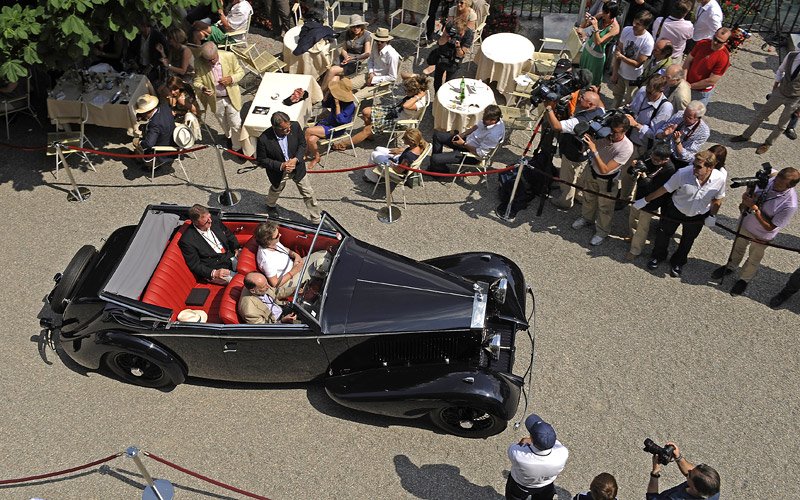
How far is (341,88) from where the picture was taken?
31.6ft

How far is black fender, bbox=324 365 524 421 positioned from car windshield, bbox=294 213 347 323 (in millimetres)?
822

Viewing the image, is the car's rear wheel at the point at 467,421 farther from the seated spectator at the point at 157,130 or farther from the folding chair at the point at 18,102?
the folding chair at the point at 18,102

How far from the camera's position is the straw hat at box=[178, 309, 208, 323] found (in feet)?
21.5

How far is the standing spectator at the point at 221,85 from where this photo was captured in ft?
31.7

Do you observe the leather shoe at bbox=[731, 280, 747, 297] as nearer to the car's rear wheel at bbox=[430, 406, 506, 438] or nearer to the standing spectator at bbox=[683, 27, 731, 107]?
the standing spectator at bbox=[683, 27, 731, 107]

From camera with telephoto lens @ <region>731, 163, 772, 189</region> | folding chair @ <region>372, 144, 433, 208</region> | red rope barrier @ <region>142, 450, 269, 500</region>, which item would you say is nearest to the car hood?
red rope barrier @ <region>142, 450, 269, 500</region>

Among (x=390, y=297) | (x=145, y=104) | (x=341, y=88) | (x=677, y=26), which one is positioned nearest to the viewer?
(x=390, y=297)

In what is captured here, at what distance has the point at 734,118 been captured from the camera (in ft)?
35.7

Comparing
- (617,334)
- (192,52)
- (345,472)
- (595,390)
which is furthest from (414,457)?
(192,52)

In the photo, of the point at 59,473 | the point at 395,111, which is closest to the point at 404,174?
the point at 395,111

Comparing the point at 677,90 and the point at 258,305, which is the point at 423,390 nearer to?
the point at 258,305

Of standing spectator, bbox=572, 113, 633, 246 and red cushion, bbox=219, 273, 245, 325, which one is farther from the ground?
standing spectator, bbox=572, 113, 633, 246

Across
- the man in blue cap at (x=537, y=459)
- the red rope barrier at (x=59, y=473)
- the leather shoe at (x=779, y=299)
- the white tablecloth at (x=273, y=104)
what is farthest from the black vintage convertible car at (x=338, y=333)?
the leather shoe at (x=779, y=299)

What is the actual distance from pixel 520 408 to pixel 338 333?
2121mm
